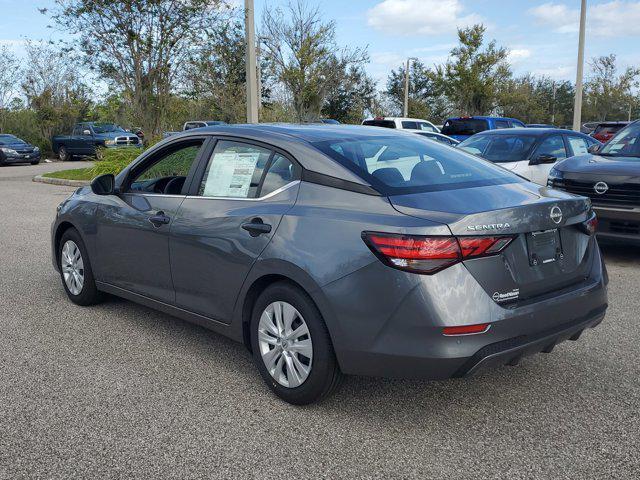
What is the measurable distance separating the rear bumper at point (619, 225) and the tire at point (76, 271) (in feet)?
17.4

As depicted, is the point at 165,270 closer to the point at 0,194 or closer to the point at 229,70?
the point at 0,194

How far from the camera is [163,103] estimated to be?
1848 cm

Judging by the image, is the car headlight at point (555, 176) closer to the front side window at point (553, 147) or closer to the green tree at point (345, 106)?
the front side window at point (553, 147)

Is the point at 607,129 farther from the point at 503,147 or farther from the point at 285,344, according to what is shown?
the point at 285,344

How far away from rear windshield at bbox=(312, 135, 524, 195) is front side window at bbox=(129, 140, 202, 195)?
3.85ft

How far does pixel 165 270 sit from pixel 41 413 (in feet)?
4.14

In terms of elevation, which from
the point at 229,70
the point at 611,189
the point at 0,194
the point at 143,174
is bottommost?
the point at 0,194

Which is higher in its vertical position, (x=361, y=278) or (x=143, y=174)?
(x=143, y=174)

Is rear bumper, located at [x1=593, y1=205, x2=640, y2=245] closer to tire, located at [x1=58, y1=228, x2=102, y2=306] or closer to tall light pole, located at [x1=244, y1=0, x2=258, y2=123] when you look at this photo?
tire, located at [x1=58, y1=228, x2=102, y2=306]

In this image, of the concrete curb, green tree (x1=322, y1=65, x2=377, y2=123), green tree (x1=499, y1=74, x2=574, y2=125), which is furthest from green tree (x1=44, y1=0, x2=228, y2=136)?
green tree (x1=499, y1=74, x2=574, y2=125)

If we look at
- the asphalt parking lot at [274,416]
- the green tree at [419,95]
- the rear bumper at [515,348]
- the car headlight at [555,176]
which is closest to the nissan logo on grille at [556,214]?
the rear bumper at [515,348]

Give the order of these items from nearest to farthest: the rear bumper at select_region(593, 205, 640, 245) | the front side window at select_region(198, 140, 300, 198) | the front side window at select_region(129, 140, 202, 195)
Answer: the front side window at select_region(198, 140, 300, 198), the front side window at select_region(129, 140, 202, 195), the rear bumper at select_region(593, 205, 640, 245)

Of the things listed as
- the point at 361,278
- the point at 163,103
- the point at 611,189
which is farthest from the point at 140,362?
the point at 163,103

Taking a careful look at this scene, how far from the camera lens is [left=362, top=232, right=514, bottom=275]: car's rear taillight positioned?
9.97 ft
